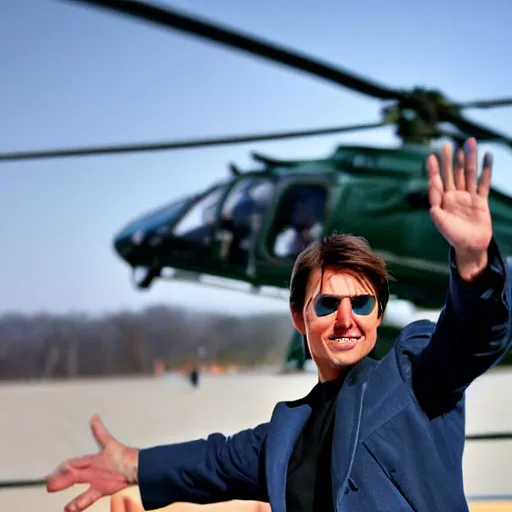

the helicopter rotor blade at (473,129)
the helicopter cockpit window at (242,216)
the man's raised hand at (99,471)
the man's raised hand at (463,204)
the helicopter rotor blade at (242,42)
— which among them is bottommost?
the man's raised hand at (99,471)

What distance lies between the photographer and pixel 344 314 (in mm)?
902

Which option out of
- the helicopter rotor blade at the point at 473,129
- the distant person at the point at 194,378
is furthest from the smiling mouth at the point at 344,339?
the distant person at the point at 194,378

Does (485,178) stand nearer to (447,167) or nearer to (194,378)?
(447,167)

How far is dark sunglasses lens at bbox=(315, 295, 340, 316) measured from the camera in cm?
91

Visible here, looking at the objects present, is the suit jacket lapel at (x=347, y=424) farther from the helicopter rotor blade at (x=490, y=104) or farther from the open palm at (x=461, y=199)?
the helicopter rotor blade at (x=490, y=104)

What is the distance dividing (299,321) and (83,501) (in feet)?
1.16

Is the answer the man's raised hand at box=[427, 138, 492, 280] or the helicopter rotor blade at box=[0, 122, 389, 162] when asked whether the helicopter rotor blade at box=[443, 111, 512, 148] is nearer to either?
the helicopter rotor blade at box=[0, 122, 389, 162]

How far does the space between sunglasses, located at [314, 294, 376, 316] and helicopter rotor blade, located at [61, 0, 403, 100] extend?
1.21m

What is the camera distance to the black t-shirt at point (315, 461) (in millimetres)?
878

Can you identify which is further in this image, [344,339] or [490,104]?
[490,104]

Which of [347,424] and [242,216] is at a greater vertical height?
[242,216]

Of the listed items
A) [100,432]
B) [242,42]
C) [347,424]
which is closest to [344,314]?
[347,424]

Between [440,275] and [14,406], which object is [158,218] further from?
[14,406]

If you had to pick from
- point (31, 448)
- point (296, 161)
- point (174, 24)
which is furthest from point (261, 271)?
point (174, 24)
